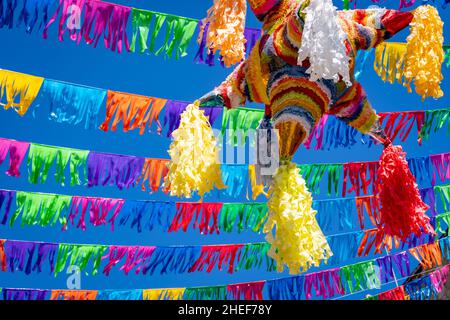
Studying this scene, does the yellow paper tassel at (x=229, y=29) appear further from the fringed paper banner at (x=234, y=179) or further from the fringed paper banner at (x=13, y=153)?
the fringed paper banner at (x=13, y=153)

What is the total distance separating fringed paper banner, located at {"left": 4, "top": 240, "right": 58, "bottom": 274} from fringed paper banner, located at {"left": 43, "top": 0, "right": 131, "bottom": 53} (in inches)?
70.2

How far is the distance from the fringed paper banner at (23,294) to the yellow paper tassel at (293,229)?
2.89 meters

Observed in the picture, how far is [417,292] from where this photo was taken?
5.81 m

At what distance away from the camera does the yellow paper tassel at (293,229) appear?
116 inches

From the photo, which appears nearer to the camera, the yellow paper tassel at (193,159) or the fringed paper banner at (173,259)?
the yellow paper tassel at (193,159)

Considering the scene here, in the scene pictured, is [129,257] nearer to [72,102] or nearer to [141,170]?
[141,170]

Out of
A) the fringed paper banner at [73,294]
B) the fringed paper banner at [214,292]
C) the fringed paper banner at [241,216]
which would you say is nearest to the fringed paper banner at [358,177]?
the fringed paper banner at [241,216]

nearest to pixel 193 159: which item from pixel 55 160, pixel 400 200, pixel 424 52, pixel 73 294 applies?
pixel 400 200

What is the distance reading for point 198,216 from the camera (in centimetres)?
523

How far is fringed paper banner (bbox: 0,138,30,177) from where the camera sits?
4.61 metres

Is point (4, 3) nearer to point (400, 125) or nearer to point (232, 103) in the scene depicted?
point (232, 103)
